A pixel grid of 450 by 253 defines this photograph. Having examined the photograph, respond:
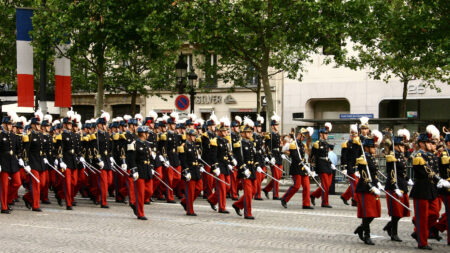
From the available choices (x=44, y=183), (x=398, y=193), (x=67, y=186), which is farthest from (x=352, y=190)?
(x=44, y=183)

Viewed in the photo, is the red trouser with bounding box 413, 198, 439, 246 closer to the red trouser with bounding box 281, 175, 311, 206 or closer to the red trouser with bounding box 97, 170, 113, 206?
the red trouser with bounding box 281, 175, 311, 206

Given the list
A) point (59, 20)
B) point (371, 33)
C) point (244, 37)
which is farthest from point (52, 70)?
point (371, 33)

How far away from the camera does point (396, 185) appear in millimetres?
11719

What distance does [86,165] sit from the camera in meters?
18.0

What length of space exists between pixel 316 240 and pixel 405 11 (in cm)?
1426

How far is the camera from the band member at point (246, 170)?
14758 mm

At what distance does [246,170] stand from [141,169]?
2.10m

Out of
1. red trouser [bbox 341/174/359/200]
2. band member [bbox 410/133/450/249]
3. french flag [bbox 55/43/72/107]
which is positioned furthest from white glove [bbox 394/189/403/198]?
french flag [bbox 55/43/72/107]

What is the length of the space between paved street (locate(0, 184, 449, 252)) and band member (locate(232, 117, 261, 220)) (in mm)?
266

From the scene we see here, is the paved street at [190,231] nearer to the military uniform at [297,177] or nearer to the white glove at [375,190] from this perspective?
the military uniform at [297,177]

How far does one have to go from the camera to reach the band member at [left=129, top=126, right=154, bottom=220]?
1477 centimetres

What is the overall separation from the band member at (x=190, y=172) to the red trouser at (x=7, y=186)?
3.58 meters

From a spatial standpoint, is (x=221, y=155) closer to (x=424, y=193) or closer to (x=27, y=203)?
(x=27, y=203)

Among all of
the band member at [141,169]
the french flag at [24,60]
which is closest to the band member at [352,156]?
the band member at [141,169]
